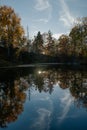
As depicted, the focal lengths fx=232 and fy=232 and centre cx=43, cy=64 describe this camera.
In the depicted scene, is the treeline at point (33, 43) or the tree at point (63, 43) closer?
the treeline at point (33, 43)

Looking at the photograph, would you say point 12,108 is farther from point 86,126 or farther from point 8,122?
point 86,126

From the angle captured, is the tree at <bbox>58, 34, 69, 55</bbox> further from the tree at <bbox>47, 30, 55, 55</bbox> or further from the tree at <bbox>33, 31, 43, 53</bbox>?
the tree at <bbox>33, 31, 43, 53</bbox>

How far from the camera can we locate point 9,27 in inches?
2544

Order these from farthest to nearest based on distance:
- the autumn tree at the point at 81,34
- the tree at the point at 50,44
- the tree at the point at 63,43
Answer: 1. the tree at the point at 50,44
2. the tree at the point at 63,43
3. the autumn tree at the point at 81,34

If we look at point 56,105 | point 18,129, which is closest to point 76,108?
point 56,105

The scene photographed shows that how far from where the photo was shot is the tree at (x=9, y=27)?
6272cm

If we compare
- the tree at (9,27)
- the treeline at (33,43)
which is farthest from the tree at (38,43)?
the tree at (9,27)

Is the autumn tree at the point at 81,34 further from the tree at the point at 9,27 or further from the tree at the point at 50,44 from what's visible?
the tree at the point at 50,44

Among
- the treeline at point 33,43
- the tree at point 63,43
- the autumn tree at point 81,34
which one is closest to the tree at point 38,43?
the treeline at point 33,43

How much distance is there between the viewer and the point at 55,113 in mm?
9773

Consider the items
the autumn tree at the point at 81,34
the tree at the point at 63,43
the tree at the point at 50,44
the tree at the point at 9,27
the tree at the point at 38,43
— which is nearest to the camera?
the tree at the point at 9,27

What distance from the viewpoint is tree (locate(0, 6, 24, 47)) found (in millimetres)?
62722

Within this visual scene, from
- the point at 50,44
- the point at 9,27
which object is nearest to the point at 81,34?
the point at 9,27

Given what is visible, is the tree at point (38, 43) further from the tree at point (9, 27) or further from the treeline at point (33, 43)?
the tree at point (9, 27)
